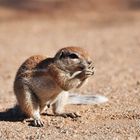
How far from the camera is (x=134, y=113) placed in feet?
26.4

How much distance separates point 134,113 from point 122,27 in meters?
12.7

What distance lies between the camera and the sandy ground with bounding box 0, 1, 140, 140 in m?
7.27

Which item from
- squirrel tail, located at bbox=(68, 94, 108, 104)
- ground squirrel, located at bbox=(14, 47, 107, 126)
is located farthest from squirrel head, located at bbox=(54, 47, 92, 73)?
squirrel tail, located at bbox=(68, 94, 108, 104)

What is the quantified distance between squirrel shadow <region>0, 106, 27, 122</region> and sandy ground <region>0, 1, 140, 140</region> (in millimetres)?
14

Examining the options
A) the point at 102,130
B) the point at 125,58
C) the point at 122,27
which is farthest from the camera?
the point at 122,27

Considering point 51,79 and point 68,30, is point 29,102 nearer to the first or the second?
point 51,79

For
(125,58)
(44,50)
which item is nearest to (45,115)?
(125,58)

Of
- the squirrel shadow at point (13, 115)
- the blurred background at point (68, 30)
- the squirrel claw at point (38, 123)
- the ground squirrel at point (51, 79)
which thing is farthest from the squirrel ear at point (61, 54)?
the blurred background at point (68, 30)

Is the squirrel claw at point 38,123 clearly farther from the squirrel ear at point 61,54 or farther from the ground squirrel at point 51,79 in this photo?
the squirrel ear at point 61,54

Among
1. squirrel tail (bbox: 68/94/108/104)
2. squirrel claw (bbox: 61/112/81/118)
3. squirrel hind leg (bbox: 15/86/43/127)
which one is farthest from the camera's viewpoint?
squirrel tail (bbox: 68/94/108/104)

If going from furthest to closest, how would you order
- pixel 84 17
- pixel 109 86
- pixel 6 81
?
pixel 84 17 < pixel 6 81 < pixel 109 86

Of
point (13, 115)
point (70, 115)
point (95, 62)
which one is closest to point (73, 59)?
point (70, 115)

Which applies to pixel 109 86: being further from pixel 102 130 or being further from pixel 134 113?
pixel 102 130

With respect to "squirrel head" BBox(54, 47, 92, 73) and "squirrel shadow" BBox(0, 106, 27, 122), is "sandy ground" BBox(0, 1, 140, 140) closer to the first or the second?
"squirrel shadow" BBox(0, 106, 27, 122)
